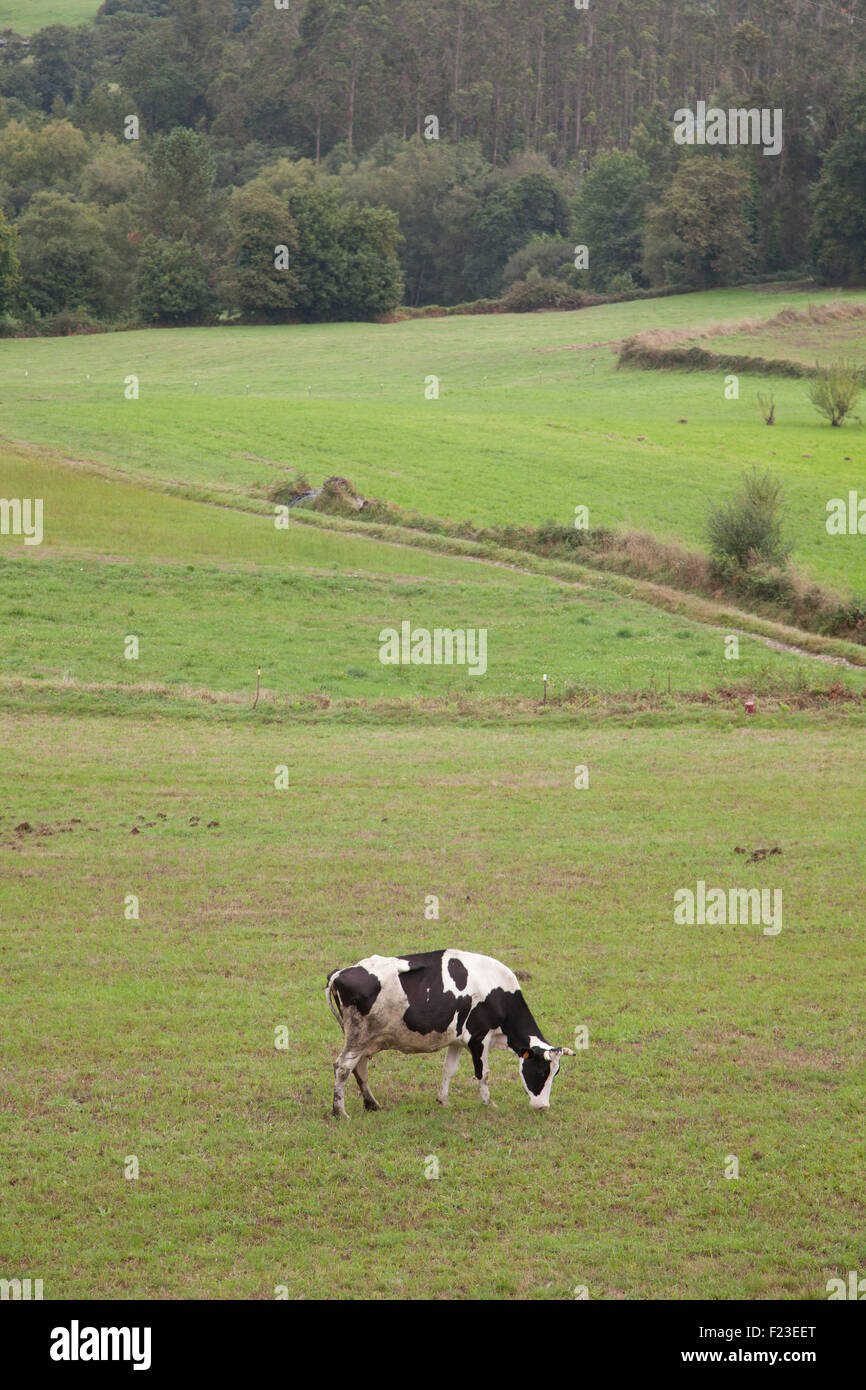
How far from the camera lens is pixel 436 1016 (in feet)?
38.8

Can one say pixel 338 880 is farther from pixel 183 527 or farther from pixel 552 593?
pixel 183 527

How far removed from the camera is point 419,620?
3878 cm

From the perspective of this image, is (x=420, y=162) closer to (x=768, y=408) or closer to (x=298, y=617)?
(x=768, y=408)

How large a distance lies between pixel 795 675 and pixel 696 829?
12.9 meters

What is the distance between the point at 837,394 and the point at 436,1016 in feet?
230

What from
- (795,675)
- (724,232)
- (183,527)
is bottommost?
(795,675)

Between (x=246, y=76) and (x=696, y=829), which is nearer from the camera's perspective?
(x=696, y=829)

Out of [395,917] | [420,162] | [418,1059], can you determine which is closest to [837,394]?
[395,917]

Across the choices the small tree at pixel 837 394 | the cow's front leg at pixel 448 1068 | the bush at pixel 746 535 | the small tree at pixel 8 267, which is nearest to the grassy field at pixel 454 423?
the small tree at pixel 837 394

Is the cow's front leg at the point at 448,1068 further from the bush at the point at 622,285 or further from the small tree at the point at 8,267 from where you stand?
the bush at the point at 622,285

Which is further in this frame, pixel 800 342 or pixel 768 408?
pixel 800 342

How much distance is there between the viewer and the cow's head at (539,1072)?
39.4 ft
